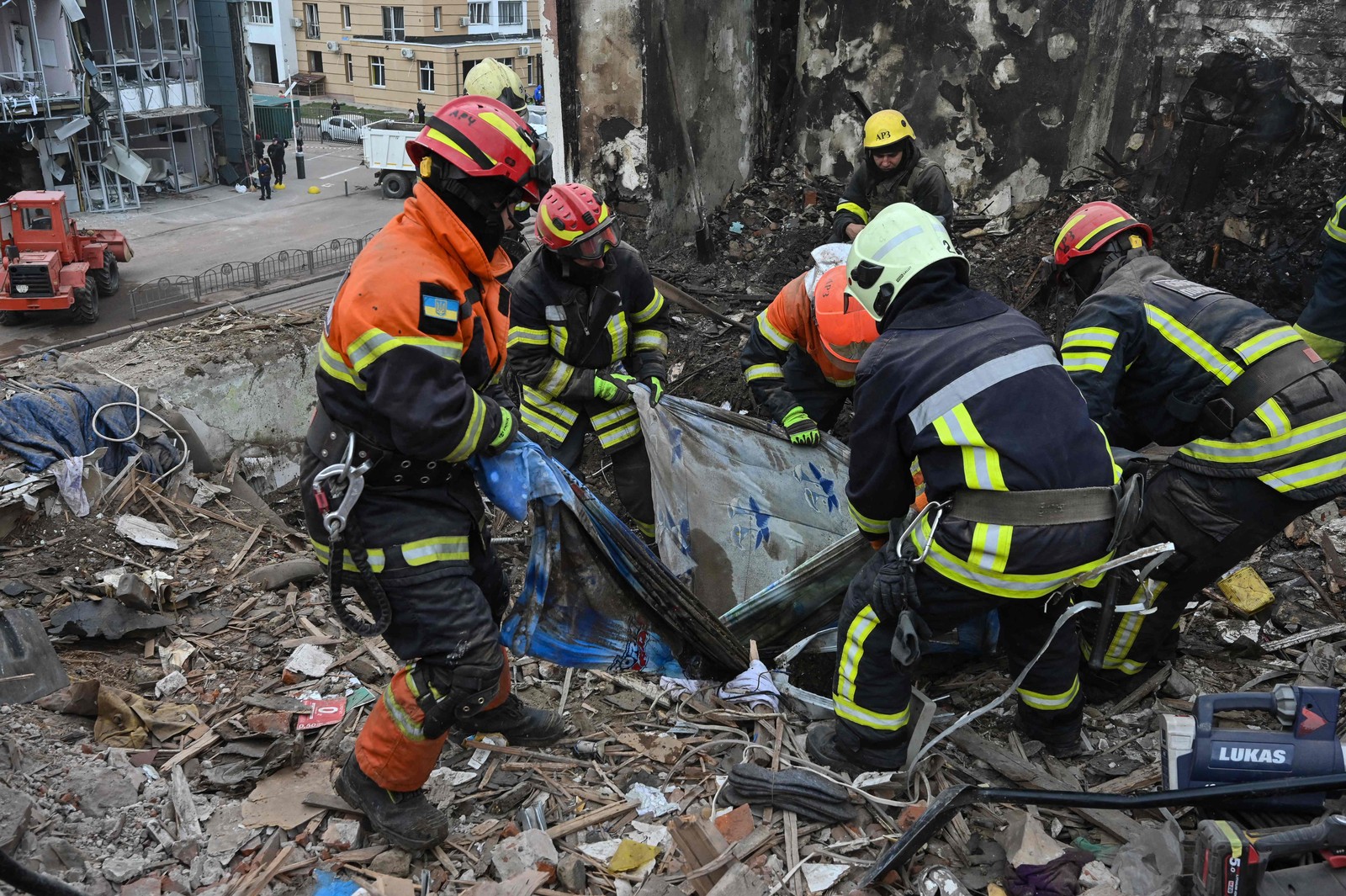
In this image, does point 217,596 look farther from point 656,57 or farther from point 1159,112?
point 1159,112

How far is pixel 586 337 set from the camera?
4.71 metres

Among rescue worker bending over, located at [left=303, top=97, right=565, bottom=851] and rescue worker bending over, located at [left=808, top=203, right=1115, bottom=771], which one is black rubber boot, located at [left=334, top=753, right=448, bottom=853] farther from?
rescue worker bending over, located at [left=808, top=203, right=1115, bottom=771]

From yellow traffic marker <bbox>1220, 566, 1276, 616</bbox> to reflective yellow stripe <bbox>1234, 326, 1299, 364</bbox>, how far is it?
146 cm

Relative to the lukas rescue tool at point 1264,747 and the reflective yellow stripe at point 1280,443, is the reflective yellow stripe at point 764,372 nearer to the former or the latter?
the reflective yellow stripe at point 1280,443

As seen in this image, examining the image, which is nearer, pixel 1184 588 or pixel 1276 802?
pixel 1276 802

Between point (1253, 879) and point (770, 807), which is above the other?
point (1253, 879)

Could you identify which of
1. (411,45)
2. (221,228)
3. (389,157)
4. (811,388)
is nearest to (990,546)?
(811,388)

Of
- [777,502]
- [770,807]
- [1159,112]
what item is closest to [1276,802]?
[770,807]

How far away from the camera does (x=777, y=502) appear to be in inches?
176

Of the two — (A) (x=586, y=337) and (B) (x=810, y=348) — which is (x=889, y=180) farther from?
(A) (x=586, y=337)

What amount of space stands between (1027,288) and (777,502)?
3888mm

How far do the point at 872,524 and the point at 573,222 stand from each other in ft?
6.44

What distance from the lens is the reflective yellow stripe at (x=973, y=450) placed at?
2701mm

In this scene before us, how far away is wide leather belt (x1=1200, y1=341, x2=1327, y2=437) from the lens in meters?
3.19
